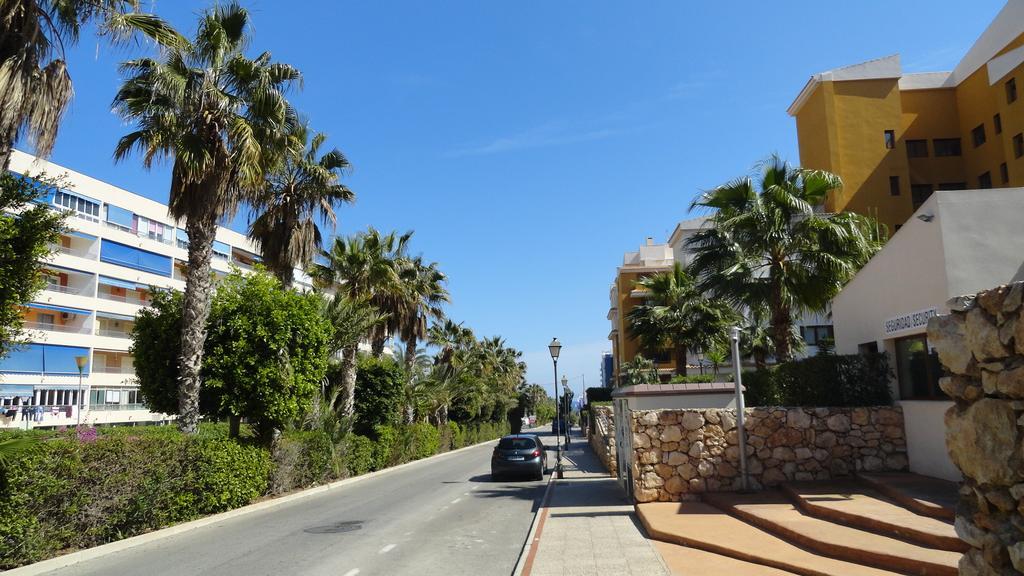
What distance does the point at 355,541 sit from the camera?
11406 mm

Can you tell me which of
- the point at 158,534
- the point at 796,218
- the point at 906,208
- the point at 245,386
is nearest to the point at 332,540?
the point at 158,534

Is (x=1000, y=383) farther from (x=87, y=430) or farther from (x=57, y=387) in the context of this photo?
(x=57, y=387)

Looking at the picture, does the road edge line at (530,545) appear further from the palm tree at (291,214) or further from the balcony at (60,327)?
the balcony at (60,327)

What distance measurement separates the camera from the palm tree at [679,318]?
3069cm

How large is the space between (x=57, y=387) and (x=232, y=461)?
36.4 meters

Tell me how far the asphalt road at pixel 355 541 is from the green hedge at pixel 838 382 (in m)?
6.48

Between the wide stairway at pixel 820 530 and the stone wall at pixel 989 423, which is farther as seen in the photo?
the wide stairway at pixel 820 530

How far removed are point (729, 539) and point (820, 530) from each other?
128 cm

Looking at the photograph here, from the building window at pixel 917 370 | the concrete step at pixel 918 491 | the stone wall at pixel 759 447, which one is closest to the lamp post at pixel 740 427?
the stone wall at pixel 759 447

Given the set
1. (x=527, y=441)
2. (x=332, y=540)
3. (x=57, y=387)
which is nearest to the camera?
(x=332, y=540)

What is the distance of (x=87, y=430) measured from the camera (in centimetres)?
1153

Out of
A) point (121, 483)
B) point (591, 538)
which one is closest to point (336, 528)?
point (121, 483)

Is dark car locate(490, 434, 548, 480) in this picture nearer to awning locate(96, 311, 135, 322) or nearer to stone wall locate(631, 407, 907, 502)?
stone wall locate(631, 407, 907, 502)

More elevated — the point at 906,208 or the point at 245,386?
the point at 906,208
